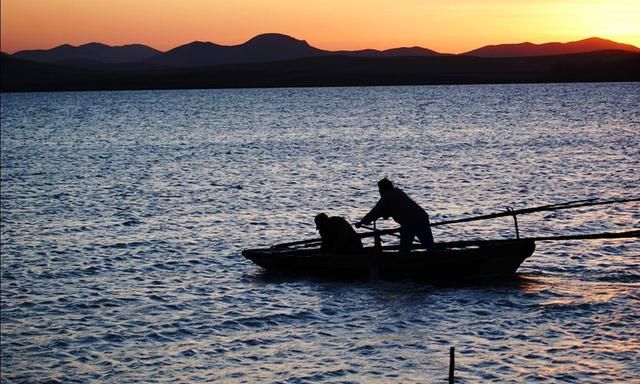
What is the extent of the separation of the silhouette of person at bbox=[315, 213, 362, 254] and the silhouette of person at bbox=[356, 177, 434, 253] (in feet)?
3.62

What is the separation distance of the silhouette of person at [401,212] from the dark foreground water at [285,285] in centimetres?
128

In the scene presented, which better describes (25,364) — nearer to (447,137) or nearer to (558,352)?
(558,352)

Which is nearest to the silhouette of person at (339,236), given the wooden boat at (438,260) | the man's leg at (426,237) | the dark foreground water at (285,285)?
the wooden boat at (438,260)

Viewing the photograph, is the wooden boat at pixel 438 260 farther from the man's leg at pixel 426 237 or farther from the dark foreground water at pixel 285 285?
the dark foreground water at pixel 285 285

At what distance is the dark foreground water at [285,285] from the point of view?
15.3 m

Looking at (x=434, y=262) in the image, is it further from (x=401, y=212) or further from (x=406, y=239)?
(x=401, y=212)

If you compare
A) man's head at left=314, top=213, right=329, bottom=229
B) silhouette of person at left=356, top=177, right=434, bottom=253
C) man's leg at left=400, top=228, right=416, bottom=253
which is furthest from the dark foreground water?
man's head at left=314, top=213, right=329, bottom=229

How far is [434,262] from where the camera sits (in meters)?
20.4

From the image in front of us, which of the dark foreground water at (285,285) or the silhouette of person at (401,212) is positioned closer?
the dark foreground water at (285,285)

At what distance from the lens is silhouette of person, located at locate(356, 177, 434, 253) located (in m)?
19.9

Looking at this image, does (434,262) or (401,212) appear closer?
(401,212)

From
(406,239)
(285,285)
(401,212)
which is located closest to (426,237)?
(406,239)

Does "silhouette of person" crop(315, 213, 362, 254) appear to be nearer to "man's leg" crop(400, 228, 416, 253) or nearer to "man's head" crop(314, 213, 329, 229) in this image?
"man's head" crop(314, 213, 329, 229)

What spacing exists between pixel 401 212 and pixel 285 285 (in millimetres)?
3386
